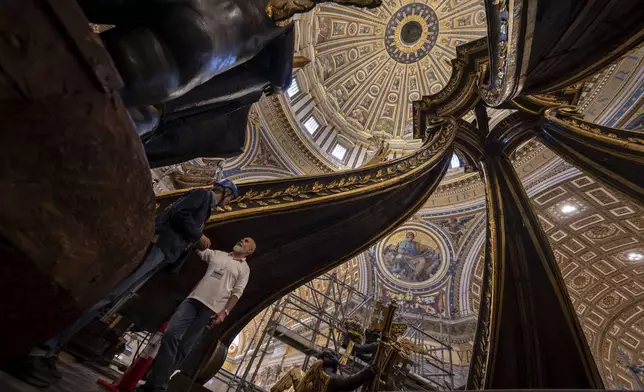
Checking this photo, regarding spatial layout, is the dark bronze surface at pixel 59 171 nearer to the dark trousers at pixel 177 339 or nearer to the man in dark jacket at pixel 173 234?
the man in dark jacket at pixel 173 234

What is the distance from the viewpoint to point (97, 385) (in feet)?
5.63

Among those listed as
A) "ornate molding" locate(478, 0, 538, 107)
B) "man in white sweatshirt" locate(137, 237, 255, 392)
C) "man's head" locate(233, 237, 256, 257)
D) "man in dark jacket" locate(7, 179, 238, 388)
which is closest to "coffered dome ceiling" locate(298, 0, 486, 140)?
"ornate molding" locate(478, 0, 538, 107)

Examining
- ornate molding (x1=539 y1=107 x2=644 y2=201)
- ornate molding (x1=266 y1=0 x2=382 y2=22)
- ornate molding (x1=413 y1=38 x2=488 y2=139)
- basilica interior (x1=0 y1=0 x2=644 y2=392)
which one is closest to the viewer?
basilica interior (x1=0 y1=0 x2=644 y2=392)

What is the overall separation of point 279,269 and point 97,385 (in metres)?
1.61

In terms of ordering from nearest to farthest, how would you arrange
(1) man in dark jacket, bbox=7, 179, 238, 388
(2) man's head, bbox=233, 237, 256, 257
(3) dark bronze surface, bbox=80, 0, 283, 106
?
1. (3) dark bronze surface, bbox=80, 0, 283, 106
2. (1) man in dark jacket, bbox=7, 179, 238, 388
3. (2) man's head, bbox=233, 237, 256, 257

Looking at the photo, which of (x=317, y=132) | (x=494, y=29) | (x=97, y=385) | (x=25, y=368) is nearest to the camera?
(x=25, y=368)

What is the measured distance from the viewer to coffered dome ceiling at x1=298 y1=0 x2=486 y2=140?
17438mm

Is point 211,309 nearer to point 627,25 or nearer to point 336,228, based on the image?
point 336,228

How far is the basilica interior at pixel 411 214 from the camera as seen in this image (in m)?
0.70

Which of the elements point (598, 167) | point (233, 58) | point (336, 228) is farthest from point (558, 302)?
point (233, 58)

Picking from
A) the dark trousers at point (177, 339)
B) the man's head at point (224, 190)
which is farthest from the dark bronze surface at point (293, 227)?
the dark trousers at point (177, 339)

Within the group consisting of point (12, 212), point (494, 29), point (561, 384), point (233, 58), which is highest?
point (494, 29)

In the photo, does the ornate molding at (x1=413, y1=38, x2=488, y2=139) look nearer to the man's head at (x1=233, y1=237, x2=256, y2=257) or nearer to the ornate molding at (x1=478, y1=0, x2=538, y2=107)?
the ornate molding at (x1=478, y1=0, x2=538, y2=107)

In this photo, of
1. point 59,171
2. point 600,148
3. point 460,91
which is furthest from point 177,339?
point 460,91
